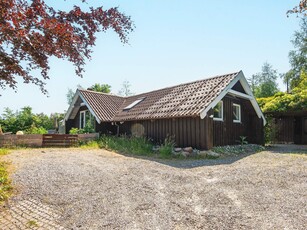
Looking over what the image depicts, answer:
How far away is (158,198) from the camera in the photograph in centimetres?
491

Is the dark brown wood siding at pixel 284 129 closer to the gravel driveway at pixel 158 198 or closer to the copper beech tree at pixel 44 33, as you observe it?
the gravel driveway at pixel 158 198

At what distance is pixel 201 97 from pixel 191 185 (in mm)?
6772

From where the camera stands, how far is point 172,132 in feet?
40.2

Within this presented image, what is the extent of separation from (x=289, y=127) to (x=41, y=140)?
18.6 meters

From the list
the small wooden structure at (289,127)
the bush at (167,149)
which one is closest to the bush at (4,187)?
the bush at (167,149)

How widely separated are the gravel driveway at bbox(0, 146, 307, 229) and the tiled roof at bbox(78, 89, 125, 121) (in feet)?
30.3

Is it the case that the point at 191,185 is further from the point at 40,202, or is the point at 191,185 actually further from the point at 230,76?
the point at 230,76

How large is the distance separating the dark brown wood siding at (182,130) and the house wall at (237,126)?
160 cm

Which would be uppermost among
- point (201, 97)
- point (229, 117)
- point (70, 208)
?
point (201, 97)

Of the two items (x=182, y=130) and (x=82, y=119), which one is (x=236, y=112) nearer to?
(x=182, y=130)

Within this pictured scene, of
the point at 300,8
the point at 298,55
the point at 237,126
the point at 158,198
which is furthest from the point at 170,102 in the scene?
the point at 298,55

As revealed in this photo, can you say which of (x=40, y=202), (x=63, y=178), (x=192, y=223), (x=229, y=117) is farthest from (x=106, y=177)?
(x=229, y=117)

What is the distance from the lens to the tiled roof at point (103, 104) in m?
16.7

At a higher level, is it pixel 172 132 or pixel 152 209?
pixel 172 132
